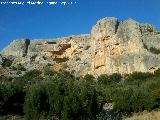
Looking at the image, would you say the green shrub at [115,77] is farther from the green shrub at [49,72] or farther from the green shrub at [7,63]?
the green shrub at [7,63]

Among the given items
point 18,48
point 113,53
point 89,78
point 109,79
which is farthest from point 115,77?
point 18,48

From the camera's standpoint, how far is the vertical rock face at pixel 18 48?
64.0m

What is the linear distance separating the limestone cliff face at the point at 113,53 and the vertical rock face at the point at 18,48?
3.17 m

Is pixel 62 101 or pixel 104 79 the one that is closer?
pixel 62 101

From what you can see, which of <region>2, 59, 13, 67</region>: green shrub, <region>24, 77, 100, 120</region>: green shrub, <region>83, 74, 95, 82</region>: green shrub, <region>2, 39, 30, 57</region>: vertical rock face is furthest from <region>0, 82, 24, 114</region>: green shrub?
<region>2, 39, 30, 57</region>: vertical rock face

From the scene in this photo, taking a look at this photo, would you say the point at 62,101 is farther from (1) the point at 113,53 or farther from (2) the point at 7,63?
(2) the point at 7,63

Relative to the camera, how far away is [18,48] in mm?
64500

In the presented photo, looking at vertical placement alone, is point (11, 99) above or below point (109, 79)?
below

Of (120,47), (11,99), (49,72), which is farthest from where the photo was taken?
(49,72)

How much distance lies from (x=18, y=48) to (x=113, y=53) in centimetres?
2258

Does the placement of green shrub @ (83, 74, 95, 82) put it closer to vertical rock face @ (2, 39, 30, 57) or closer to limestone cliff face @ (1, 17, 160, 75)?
limestone cliff face @ (1, 17, 160, 75)

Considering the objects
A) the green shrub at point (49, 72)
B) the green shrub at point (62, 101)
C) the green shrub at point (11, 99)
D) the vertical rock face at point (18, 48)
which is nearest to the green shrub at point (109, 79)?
the green shrub at point (49, 72)

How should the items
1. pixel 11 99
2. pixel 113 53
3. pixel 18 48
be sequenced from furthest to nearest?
pixel 18 48, pixel 113 53, pixel 11 99

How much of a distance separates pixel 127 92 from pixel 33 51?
1604 inches
